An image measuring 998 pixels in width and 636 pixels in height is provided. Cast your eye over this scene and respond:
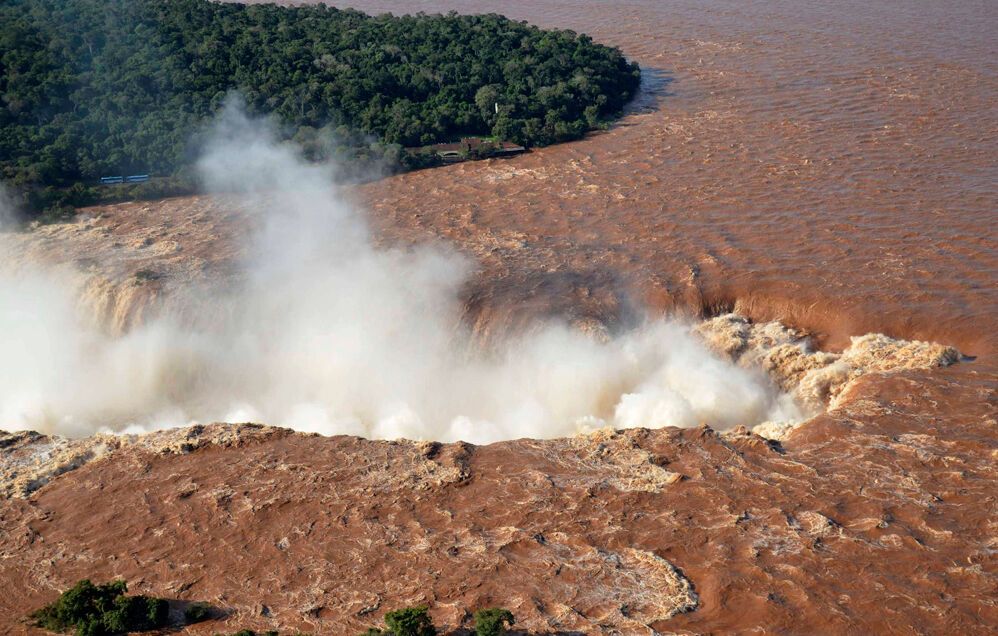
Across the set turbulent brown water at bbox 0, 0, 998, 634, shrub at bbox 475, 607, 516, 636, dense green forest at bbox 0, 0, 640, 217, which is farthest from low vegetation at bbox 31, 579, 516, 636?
dense green forest at bbox 0, 0, 640, 217

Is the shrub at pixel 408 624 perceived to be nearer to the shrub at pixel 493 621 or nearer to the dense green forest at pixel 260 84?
the shrub at pixel 493 621

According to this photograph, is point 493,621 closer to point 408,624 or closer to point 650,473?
point 408,624

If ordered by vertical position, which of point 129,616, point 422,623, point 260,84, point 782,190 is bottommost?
point 129,616

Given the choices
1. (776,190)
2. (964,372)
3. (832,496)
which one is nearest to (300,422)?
(832,496)

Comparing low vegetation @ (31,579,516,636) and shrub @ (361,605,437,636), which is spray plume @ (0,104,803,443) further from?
shrub @ (361,605,437,636)

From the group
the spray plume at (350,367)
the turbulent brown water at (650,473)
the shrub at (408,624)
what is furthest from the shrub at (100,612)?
the spray plume at (350,367)

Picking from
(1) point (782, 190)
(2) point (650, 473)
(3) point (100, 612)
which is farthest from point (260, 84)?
(3) point (100, 612)

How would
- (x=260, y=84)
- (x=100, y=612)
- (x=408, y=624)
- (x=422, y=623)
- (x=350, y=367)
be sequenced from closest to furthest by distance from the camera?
(x=408, y=624) < (x=422, y=623) < (x=100, y=612) < (x=350, y=367) < (x=260, y=84)
